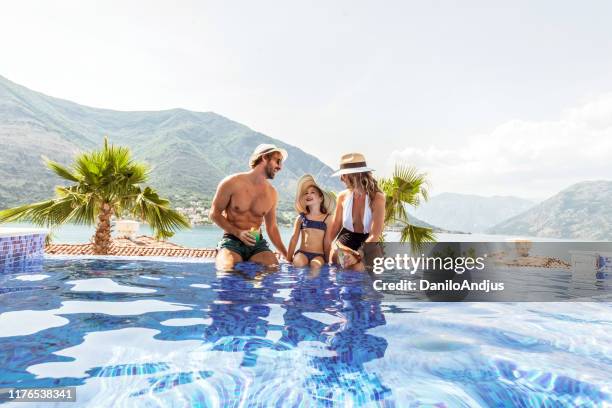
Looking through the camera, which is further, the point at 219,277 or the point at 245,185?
the point at 245,185

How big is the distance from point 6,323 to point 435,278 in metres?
3.98

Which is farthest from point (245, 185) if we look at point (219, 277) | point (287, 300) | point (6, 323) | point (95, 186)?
point (95, 186)

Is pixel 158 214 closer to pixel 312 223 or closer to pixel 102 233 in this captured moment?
pixel 102 233

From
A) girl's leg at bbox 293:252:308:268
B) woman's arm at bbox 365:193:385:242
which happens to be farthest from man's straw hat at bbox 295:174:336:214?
woman's arm at bbox 365:193:385:242

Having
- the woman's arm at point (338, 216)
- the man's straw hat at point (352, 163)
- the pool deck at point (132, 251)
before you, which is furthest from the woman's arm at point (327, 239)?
the pool deck at point (132, 251)

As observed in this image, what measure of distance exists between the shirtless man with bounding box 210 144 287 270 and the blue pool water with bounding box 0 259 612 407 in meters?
1.53

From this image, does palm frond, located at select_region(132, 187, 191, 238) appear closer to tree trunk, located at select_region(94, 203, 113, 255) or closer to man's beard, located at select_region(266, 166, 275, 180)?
tree trunk, located at select_region(94, 203, 113, 255)

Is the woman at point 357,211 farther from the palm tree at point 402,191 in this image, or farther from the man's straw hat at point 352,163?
the palm tree at point 402,191

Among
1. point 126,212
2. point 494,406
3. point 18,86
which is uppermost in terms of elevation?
point 18,86

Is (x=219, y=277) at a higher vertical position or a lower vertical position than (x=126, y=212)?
lower

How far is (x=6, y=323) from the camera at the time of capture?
255cm

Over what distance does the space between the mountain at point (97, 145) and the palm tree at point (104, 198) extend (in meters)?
67.3

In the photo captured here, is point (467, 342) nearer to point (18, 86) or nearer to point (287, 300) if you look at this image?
point (287, 300)

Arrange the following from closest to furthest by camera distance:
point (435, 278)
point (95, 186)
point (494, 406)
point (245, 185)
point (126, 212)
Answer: point (494, 406) < point (435, 278) < point (245, 185) < point (95, 186) < point (126, 212)
